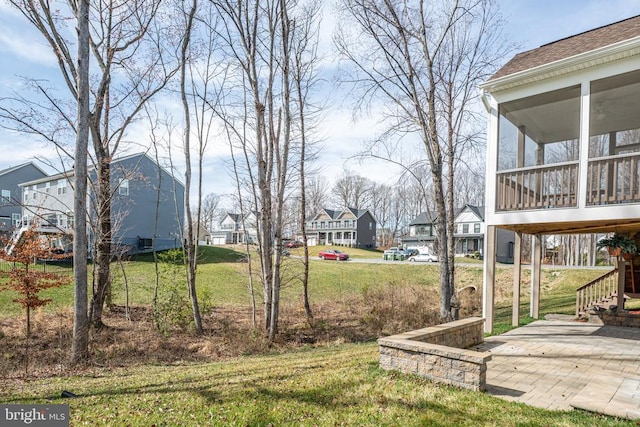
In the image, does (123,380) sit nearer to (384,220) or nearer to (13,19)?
(13,19)

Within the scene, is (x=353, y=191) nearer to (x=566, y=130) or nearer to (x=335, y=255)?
(x=335, y=255)

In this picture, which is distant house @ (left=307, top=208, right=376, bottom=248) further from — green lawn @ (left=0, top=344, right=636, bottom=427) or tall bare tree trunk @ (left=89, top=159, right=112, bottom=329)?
green lawn @ (left=0, top=344, right=636, bottom=427)

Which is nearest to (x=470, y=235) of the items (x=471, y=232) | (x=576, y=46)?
(x=471, y=232)

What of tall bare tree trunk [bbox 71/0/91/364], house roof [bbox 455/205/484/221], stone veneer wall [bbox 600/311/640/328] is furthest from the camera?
house roof [bbox 455/205/484/221]

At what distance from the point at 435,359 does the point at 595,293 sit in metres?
8.17

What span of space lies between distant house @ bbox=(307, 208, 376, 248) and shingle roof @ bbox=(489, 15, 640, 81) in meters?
40.0

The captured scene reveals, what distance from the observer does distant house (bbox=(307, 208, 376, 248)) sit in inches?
1900

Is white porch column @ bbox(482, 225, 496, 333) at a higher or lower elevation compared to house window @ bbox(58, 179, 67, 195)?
lower

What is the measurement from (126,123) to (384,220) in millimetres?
49624

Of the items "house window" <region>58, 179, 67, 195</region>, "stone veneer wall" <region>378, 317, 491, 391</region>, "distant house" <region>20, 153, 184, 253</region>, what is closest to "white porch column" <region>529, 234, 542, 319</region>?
"stone veneer wall" <region>378, 317, 491, 391</region>

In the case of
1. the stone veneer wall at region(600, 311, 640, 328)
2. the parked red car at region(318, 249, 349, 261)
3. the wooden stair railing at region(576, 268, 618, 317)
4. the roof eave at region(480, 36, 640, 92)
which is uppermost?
the roof eave at region(480, 36, 640, 92)

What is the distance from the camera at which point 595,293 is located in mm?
9766

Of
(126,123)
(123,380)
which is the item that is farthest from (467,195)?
(123,380)

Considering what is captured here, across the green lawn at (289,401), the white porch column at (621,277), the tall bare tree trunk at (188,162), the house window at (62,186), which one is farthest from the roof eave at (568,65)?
the house window at (62,186)
